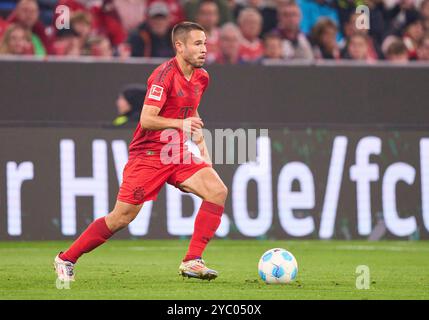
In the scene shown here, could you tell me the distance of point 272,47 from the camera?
50.3ft

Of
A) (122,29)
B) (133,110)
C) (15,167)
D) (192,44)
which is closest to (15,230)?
(15,167)

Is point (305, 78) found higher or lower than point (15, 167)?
higher

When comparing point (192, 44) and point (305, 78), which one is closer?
point (192, 44)

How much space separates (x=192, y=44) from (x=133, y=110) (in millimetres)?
4986

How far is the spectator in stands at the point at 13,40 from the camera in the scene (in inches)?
558

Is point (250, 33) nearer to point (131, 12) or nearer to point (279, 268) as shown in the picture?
point (131, 12)

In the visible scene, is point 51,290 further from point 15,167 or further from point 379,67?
point 379,67

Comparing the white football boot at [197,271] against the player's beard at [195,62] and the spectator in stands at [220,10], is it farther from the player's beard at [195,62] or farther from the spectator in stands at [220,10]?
the spectator in stands at [220,10]

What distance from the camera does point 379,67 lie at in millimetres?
14547

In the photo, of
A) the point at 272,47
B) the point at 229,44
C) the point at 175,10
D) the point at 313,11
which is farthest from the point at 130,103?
the point at 313,11

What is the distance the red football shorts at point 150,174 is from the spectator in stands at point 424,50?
7792mm

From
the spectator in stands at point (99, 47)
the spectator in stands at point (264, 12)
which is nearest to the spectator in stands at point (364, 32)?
the spectator in stands at point (264, 12)

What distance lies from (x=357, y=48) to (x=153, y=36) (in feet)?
9.71
